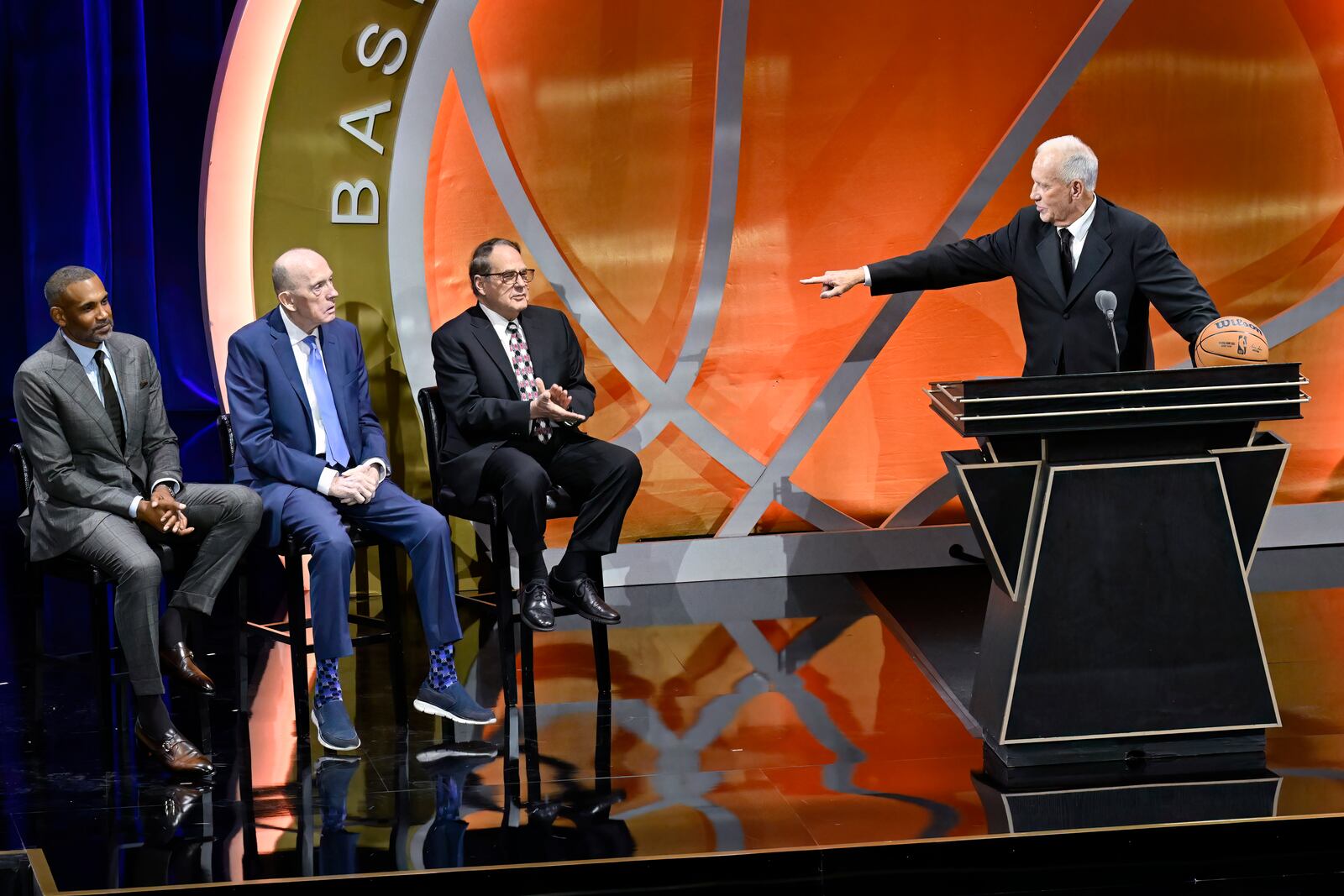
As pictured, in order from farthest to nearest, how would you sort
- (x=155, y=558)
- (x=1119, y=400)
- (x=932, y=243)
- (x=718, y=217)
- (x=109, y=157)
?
1. (x=932, y=243)
2. (x=718, y=217)
3. (x=109, y=157)
4. (x=155, y=558)
5. (x=1119, y=400)

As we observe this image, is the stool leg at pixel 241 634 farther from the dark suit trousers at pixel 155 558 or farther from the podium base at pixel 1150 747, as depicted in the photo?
the podium base at pixel 1150 747

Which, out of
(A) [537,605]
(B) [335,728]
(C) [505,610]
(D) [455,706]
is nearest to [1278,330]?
(A) [537,605]

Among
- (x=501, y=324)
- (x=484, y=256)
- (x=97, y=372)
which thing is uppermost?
(x=484, y=256)

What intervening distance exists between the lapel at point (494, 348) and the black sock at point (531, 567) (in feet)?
1.83

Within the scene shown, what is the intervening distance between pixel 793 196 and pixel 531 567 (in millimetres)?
2150

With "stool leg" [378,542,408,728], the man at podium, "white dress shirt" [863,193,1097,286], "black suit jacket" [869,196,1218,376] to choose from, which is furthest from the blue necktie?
"white dress shirt" [863,193,1097,286]

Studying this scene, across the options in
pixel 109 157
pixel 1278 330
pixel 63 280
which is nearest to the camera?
pixel 63 280

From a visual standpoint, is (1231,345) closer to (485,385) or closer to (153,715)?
(485,385)

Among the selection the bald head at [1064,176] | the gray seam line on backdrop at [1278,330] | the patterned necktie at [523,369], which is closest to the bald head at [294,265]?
the patterned necktie at [523,369]

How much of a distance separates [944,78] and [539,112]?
160cm

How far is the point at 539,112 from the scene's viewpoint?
551 centimetres

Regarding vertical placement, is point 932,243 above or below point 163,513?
above

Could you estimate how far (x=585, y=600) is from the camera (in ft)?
14.4

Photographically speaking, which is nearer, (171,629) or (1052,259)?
(171,629)
